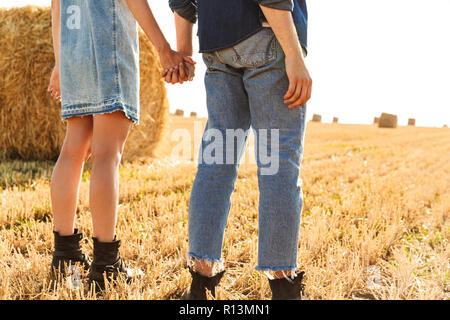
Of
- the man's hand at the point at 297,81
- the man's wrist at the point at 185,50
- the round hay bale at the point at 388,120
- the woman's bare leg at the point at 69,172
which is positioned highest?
the round hay bale at the point at 388,120

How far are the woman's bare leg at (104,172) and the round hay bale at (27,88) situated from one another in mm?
4246

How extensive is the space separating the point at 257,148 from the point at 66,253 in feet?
3.75

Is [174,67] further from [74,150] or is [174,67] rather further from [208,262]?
[208,262]

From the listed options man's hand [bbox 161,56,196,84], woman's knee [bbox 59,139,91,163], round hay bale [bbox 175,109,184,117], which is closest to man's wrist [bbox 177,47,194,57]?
man's hand [bbox 161,56,196,84]

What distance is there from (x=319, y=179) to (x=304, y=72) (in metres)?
3.79

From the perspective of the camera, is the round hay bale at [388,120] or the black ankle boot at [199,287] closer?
the black ankle boot at [199,287]

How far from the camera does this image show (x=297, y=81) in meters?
1.53

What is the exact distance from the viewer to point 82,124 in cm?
195

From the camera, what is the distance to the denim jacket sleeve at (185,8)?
1.86 meters

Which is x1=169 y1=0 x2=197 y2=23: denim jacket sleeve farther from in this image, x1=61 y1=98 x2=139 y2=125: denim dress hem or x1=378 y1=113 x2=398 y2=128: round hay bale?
x1=378 y1=113 x2=398 y2=128: round hay bale

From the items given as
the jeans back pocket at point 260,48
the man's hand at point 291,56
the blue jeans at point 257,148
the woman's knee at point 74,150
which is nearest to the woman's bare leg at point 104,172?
the woman's knee at point 74,150

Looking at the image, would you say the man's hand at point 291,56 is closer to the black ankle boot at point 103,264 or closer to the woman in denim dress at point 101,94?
the woman in denim dress at point 101,94

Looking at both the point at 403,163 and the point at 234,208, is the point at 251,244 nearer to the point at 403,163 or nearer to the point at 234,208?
the point at 234,208

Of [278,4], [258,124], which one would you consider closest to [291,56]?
[278,4]
